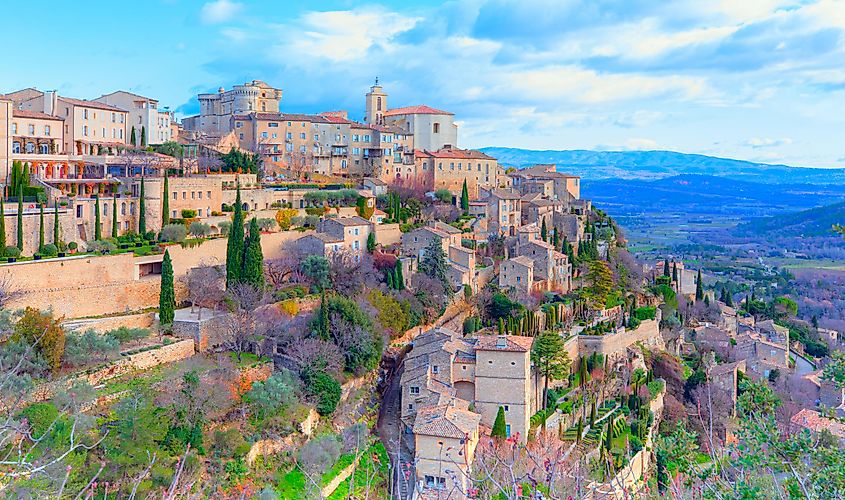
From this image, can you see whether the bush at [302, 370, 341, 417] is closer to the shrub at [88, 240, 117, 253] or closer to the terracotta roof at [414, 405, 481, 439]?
the terracotta roof at [414, 405, 481, 439]

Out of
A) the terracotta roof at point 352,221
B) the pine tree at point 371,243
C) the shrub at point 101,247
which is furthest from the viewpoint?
the pine tree at point 371,243

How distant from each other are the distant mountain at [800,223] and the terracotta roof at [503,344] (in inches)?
3234

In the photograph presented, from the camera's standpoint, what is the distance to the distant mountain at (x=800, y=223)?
108062 mm

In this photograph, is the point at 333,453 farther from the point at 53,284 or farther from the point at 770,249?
the point at 770,249

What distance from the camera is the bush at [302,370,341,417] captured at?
2630cm

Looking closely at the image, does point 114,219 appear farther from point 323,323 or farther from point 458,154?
point 458,154

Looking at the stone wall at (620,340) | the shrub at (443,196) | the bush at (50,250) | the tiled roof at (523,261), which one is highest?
the shrub at (443,196)

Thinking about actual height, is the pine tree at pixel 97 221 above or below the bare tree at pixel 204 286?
above

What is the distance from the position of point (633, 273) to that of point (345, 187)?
16.3 meters

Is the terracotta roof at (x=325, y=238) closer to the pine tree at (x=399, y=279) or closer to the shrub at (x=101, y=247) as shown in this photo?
the pine tree at (x=399, y=279)

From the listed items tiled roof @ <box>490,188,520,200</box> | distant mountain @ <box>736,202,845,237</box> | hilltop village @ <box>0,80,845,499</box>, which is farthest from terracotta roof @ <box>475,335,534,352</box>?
distant mountain @ <box>736,202,845,237</box>

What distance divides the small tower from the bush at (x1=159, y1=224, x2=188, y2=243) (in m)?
30.7

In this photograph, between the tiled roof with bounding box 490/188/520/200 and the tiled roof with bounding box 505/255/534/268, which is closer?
the tiled roof with bounding box 505/255/534/268

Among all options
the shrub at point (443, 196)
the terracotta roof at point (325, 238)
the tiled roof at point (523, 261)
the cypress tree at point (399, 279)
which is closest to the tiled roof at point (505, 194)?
the shrub at point (443, 196)
